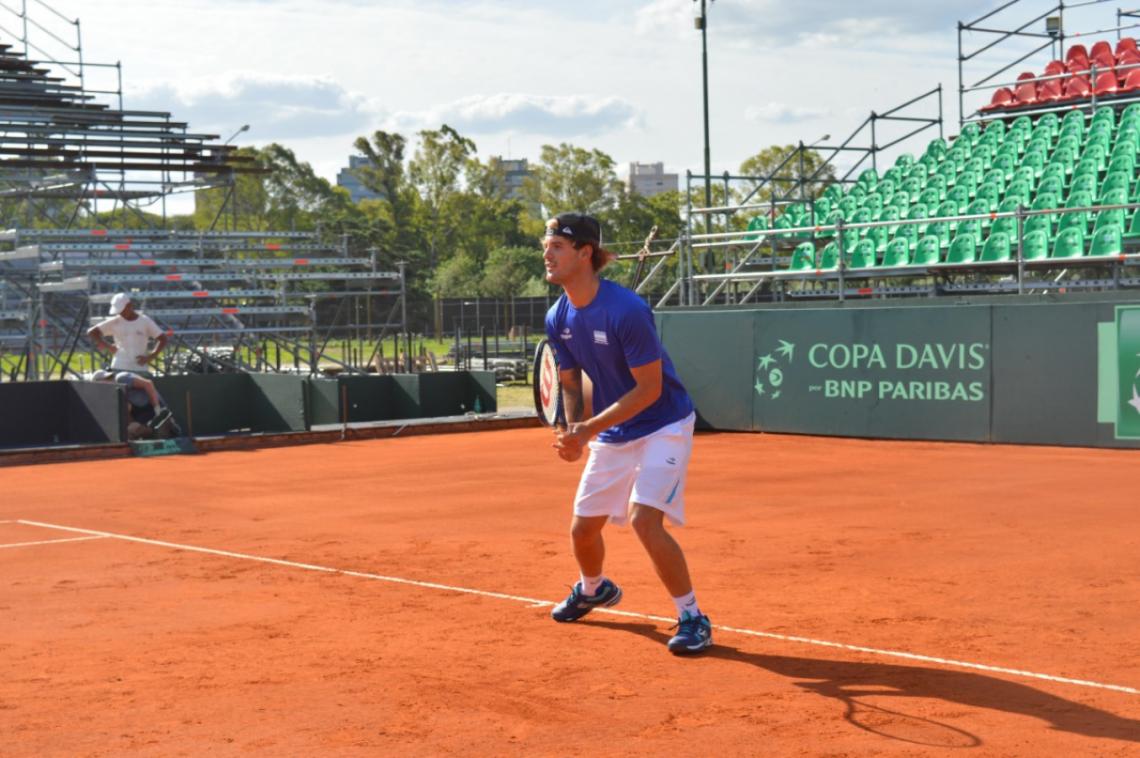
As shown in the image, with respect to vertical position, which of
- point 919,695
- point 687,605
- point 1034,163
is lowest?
point 919,695

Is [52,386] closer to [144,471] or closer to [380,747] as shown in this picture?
[144,471]

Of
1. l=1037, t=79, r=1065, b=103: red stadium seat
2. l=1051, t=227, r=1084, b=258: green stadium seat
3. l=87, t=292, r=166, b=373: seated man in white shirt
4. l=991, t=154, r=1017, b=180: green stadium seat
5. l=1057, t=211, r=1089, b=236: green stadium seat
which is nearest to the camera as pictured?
l=87, t=292, r=166, b=373: seated man in white shirt

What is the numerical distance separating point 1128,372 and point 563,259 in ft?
42.2

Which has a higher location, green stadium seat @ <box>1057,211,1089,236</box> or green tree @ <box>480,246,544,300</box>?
green tree @ <box>480,246,544,300</box>

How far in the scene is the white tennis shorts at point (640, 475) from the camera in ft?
23.2

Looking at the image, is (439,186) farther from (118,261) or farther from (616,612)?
(616,612)

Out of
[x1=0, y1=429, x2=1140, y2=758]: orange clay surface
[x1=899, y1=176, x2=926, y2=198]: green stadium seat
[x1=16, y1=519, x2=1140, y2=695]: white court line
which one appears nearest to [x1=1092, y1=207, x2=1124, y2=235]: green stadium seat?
[x1=899, y1=176, x2=926, y2=198]: green stadium seat

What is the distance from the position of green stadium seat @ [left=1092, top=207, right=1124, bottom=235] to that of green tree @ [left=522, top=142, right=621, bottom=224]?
59577mm

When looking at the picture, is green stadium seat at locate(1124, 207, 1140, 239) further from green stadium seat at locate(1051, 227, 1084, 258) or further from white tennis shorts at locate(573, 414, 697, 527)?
white tennis shorts at locate(573, 414, 697, 527)

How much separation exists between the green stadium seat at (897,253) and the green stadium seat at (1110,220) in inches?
124

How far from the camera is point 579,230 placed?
7.19 m

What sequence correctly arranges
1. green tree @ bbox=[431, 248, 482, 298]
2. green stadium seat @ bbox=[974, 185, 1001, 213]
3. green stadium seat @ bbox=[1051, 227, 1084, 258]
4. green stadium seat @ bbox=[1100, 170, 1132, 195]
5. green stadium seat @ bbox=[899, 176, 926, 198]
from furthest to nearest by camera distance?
green tree @ bbox=[431, 248, 482, 298]
green stadium seat @ bbox=[899, 176, 926, 198]
green stadium seat @ bbox=[974, 185, 1001, 213]
green stadium seat @ bbox=[1100, 170, 1132, 195]
green stadium seat @ bbox=[1051, 227, 1084, 258]

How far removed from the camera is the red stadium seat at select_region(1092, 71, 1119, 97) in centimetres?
2792

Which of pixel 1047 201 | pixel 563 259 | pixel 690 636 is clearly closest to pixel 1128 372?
pixel 1047 201
